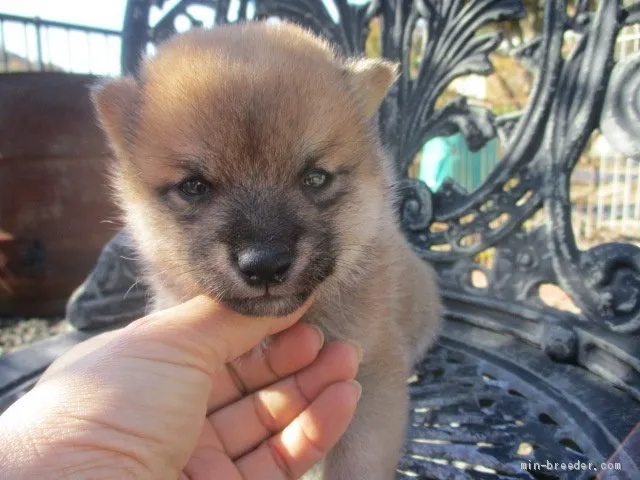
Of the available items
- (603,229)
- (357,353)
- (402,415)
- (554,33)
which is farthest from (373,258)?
(603,229)

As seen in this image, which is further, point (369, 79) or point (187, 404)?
point (369, 79)

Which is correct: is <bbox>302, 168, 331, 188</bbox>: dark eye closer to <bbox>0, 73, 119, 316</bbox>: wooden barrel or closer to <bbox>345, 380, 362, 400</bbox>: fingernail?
<bbox>345, 380, 362, 400</bbox>: fingernail

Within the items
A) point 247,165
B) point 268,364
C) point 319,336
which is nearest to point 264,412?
point 268,364

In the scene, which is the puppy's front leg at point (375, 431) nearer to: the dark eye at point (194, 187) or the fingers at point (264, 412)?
the fingers at point (264, 412)

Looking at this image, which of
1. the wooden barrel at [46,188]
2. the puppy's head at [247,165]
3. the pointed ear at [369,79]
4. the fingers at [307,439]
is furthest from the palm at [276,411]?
the wooden barrel at [46,188]

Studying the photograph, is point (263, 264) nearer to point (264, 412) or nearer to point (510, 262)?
point (264, 412)

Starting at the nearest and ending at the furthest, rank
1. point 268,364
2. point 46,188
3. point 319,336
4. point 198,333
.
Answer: point 198,333 → point 319,336 → point 268,364 → point 46,188

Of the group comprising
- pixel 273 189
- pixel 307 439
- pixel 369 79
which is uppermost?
pixel 369 79

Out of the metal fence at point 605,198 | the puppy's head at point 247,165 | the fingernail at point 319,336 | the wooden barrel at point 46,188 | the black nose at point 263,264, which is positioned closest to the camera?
the black nose at point 263,264
